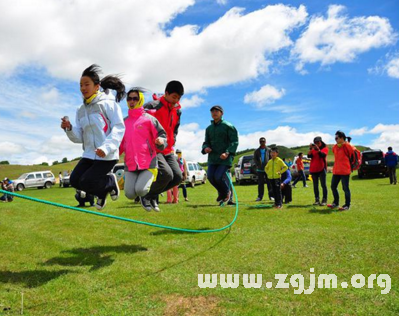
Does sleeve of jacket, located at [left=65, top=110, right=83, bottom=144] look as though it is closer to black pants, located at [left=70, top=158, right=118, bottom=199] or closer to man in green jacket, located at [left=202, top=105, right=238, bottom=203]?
black pants, located at [left=70, top=158, right=118, bottom=199]

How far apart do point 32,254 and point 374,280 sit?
5575 millimetres

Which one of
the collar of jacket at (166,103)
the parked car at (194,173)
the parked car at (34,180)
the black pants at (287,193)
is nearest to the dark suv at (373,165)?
the parked car at (194,173)

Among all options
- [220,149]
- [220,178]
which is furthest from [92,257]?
[220,149]

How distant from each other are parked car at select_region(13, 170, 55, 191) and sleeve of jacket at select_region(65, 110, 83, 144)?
133 feet

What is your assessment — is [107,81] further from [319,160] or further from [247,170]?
[247,170]

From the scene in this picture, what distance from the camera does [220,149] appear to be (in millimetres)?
8477

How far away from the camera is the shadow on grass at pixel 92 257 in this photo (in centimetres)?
529

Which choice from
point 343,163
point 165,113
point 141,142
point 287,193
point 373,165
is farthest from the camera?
point 373,165

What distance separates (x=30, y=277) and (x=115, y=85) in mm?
3231

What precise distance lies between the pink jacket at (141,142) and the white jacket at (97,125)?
0.40m

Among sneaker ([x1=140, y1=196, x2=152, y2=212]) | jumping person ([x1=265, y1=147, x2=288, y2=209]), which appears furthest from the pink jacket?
jumping person ([x1=265, y1=147, x2=288, y2=209])

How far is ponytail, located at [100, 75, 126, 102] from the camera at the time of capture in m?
5.52

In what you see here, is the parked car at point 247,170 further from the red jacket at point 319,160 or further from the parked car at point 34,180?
the parked car at point 34,180

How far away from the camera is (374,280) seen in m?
4.26
